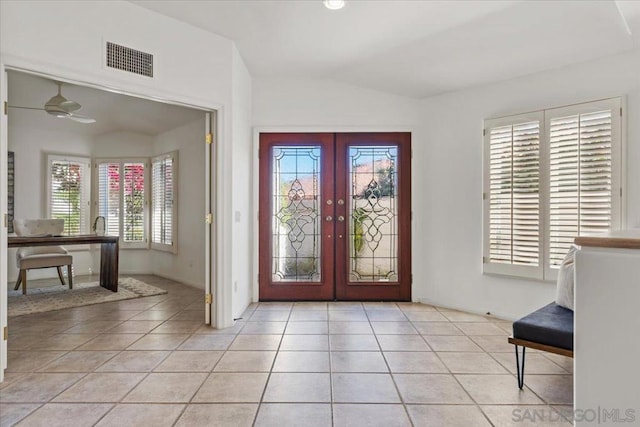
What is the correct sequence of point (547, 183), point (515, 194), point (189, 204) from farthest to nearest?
1. point (189, 204)
2. point (515, 194)
3. point (547, 183)

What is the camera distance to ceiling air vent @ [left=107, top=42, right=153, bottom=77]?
2752 millimetres

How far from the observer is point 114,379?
7.91ft

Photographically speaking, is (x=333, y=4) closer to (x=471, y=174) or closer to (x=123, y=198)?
(x=471, y=174)

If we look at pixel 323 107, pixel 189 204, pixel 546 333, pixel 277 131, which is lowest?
pixel 546 333

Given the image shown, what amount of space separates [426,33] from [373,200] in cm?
197

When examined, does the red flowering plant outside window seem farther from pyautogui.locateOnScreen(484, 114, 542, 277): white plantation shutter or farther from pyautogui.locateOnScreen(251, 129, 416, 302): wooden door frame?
pyautogui.locateOnScreen(484, 114, 542, 277): white plantation shutter

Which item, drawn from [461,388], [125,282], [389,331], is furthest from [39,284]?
[461,388]

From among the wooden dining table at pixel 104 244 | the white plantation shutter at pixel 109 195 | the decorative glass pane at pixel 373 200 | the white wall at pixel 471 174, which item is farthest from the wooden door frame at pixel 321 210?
the white plantation shutter at pixel 109 195

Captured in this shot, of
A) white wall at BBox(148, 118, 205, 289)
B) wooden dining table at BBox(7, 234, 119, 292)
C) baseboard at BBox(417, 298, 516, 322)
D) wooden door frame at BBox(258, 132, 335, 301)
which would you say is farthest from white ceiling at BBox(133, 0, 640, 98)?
wooden dining table at BBox(7, 234, 119, 292)

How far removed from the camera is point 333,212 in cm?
446

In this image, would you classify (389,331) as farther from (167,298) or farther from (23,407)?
(167,298)

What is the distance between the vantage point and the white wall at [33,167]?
5723 millimetres

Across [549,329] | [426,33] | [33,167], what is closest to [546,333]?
[549,329]

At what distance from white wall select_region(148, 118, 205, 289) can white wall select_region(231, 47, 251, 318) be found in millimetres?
1296
